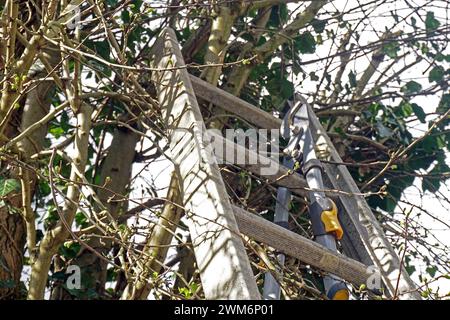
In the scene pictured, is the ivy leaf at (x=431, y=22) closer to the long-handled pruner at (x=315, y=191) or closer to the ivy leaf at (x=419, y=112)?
the ivy leaf at (x=419, y=112)

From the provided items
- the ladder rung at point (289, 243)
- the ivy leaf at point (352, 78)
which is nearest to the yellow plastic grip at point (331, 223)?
the ladder rung at point (289, 243)

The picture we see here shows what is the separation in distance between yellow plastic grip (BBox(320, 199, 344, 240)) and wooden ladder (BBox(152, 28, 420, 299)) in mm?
91

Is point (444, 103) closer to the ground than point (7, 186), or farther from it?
farther from it

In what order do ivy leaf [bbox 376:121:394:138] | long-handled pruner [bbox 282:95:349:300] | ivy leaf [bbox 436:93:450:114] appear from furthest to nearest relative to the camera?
ivy leaf [bbox 436:93:450:114] → ivy leaf [bbox 376:121:394:138] → long-handled pruner [bbox 282:95:349:300]

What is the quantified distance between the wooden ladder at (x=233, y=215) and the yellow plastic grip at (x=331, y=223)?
9 cm

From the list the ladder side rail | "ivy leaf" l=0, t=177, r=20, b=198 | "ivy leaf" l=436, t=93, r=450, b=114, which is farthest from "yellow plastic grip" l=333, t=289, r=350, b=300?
"ivy leaf" l=436, t=93, r=450, b=114

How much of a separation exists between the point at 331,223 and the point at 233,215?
46 centimetres

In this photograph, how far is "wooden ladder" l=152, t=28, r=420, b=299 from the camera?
76.1 inches

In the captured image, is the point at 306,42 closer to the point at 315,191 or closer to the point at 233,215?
the point at 315,191

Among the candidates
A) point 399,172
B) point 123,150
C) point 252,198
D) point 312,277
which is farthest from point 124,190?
point 399,172

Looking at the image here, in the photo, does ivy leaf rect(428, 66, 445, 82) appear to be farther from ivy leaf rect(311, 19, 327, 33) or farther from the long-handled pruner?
the long-handled pruner

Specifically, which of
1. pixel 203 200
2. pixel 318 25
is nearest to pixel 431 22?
pixel 318 25

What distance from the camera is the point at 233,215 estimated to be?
207cm

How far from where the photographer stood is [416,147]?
404 cm
